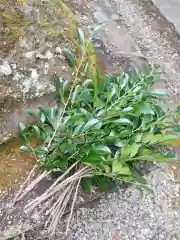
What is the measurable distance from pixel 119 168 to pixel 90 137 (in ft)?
0.80

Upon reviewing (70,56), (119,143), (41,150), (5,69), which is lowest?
(41,150)

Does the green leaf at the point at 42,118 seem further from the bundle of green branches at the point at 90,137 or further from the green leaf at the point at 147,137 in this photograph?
the green leaf at the point at 147,137

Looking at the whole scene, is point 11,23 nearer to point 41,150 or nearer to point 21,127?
point 21,127

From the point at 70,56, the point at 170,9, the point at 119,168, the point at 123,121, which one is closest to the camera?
the point at 119,168

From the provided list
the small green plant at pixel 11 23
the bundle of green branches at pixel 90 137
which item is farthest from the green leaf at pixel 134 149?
the small green plant at pixel 11 23

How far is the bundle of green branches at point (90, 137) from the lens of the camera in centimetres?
225

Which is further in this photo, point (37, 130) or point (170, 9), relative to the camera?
point (170, 9)

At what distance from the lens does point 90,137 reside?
2266mm

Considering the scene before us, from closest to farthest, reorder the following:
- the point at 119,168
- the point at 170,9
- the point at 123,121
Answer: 1. the point at 119,168
2. the point at 123,121
3. the point at 170,9

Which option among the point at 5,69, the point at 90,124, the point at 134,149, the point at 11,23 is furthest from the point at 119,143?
the point at 11,23

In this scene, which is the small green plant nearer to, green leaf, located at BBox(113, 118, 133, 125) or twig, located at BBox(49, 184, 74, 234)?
green leaf, located at BBox(113, 118, 133, 125)

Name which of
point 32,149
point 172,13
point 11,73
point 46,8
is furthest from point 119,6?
point 32,149

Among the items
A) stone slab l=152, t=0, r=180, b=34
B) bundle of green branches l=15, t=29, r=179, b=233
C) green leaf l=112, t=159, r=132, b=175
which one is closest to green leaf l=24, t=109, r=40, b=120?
bundle of green branches l=15, t=29, r=179, b=233

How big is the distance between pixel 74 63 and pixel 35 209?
0.96m
